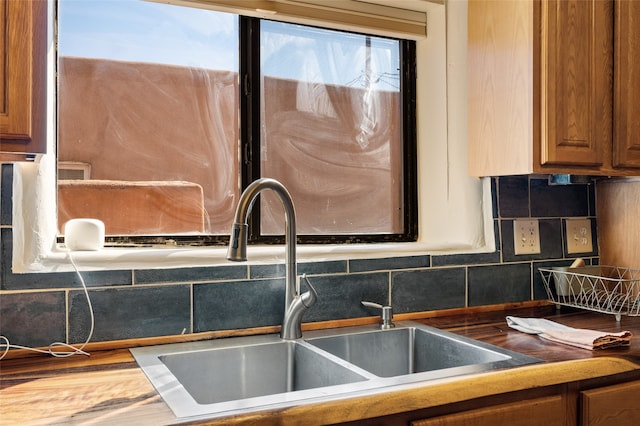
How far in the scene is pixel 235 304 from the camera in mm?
1597

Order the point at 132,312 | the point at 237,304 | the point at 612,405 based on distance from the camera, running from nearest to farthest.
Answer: the point at 612,405, the point at 132,312, the point at 237,304

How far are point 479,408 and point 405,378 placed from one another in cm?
16

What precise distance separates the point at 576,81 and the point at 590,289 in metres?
0.70

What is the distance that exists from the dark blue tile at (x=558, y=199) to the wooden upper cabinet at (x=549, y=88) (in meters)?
0.28

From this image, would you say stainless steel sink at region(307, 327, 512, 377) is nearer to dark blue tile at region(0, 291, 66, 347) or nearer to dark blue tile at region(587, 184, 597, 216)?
dark blue tile at region(0, 291, 66, 347)

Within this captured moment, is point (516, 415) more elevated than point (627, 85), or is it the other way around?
point (627, 85)

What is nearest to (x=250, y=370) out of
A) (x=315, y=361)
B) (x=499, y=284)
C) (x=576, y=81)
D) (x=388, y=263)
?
(x=315, y=361)

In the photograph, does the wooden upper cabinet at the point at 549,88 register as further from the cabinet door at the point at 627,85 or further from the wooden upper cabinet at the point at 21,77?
the wooden upper cabinet at the point at 21,77

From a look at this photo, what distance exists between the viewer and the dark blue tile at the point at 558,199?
208cm

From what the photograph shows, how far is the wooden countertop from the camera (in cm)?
100

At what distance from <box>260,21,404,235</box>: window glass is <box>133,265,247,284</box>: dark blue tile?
0.31 m

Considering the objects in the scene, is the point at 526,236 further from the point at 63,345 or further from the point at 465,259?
the point at 63,345

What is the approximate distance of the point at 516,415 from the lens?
1.23 m

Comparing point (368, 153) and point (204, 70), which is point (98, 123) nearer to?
point (204, 70)
